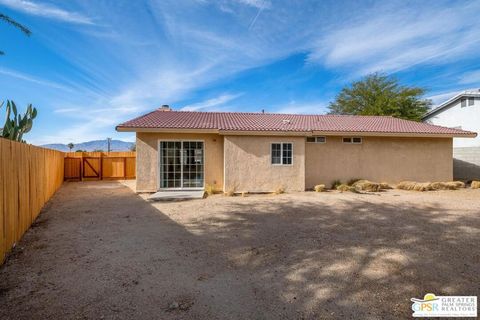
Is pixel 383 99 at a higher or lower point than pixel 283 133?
higher

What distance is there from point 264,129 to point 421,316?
9.63 m

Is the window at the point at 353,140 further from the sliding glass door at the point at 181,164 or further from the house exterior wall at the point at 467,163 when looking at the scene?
the house exterior wall at the point at 467,163

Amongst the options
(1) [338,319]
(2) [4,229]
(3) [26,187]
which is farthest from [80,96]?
(1) [338,319]

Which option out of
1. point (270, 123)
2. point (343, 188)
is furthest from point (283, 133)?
point (343, 188)

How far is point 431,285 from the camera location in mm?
3586

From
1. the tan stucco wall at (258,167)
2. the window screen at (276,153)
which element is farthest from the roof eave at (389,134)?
the window screen at (276,153)

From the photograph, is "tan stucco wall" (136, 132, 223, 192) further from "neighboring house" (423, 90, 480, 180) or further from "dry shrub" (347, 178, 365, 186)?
"neighboring house" (423, 90, 480, 180)

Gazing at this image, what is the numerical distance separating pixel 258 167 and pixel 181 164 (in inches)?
146

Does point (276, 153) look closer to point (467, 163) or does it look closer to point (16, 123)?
point (16, 123)

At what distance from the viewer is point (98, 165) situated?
1877 cm

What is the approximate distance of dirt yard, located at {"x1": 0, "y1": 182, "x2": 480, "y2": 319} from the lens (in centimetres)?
315

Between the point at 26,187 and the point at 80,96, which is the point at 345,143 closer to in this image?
the point at 26,187

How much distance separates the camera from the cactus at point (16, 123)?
34.3 ft

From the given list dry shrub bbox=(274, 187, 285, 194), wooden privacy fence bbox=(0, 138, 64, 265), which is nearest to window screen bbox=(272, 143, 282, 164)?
dry shrub bbox=(274, 187, 285, 194)
